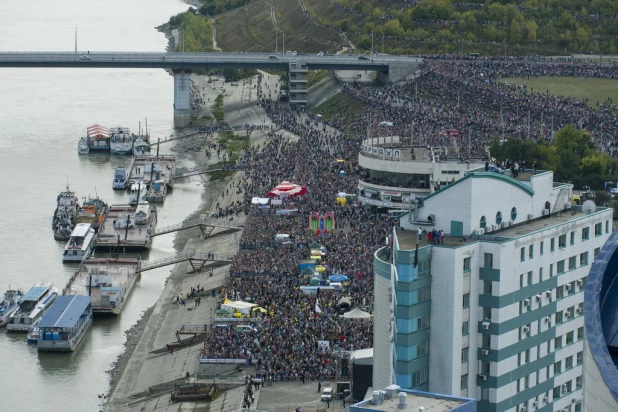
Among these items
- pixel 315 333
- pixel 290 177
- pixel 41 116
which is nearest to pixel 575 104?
pixel 290 177

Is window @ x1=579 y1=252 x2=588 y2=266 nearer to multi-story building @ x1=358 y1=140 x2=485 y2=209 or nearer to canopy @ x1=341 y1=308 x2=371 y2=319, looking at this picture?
canopy @ x1=341 y1=308 x2=371 y2=319

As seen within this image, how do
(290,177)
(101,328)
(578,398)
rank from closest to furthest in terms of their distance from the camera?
(578,398) < (101,328) < (290,177)

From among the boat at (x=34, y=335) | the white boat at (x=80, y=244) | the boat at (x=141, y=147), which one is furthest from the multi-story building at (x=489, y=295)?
the boat at (x=141, y=147)

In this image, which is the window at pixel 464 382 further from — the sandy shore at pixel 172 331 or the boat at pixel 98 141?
the boat at pixel 98 141

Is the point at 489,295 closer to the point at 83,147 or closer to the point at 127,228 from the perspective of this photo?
the point at 127,228

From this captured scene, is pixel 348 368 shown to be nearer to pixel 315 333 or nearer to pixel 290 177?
pixel 315 333

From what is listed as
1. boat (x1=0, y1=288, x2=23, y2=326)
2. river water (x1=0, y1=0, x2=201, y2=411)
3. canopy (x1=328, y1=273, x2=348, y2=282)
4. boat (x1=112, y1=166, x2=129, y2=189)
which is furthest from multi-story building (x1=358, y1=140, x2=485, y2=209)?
boat (x1=0, y1=288, x2=23, y2=326)

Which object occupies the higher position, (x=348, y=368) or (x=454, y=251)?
(x=454, y=251)
